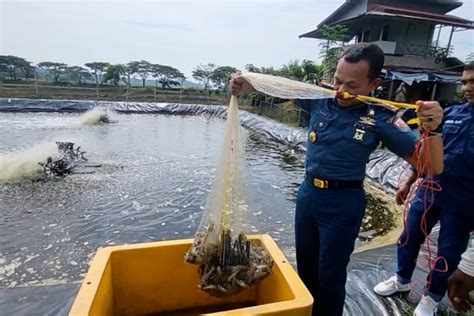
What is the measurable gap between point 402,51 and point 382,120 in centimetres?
1421

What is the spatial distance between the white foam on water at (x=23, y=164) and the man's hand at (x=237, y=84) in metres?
5.46

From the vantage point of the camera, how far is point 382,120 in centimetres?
139

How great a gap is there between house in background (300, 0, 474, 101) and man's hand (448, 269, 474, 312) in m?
→ 11.8

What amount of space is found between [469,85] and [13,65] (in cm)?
2882

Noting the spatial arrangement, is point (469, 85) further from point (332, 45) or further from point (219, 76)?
point (219, 76)

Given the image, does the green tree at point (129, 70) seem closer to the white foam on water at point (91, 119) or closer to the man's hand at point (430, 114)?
the white foam on water at point (91, 119)

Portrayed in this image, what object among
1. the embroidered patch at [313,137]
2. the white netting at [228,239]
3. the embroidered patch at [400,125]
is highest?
the embroidered patch at [400,125]

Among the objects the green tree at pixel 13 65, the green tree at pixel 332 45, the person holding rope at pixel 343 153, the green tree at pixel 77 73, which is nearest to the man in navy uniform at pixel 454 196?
the person holding rope at pixel 343 153

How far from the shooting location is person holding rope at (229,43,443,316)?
1351mm

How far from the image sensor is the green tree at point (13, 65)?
2311cm

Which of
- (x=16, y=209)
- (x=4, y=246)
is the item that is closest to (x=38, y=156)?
(x=16, y=209)

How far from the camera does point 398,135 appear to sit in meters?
1.35

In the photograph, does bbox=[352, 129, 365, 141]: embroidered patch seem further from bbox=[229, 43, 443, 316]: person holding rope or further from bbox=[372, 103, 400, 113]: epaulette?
bbox=[372, 103, 400, 113]: epaulette

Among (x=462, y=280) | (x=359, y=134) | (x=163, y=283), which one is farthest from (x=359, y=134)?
(x=163, y=283)
